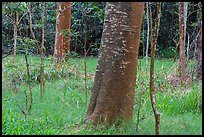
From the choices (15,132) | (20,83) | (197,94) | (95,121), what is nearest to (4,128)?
(15,132)

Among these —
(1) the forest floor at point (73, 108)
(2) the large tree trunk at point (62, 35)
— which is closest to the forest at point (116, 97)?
(1) the forest floor at point (73, 108)

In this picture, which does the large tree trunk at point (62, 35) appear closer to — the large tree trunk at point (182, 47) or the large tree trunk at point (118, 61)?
the large tree trunk at point (182, 47)

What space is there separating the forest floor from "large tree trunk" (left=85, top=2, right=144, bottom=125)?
21 cm

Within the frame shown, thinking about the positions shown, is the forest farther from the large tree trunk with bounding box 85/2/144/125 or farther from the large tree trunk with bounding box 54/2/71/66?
the large tree trunk with bounding box 54/2/71/66

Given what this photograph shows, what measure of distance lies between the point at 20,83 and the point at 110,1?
4.25 m

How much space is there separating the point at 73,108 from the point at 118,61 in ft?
5.86

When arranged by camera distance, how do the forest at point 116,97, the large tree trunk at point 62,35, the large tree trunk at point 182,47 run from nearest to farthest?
the forest at point 116,97
the large tree trunk at point 182,47
the large tree trunk at point 62,35

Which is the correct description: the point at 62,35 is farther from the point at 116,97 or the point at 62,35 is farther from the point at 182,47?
the point at 116,97

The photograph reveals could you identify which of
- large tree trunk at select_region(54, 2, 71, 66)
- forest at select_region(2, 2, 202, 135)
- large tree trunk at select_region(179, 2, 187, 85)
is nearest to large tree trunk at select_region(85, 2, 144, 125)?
forest at select_region(2, 2, 202, 135)

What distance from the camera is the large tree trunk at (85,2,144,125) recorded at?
4945 mm

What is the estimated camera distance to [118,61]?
16.3ft

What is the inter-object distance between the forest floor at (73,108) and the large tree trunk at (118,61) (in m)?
0.21

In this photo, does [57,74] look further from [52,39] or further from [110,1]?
[52,39]

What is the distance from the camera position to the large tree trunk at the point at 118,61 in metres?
4.95
